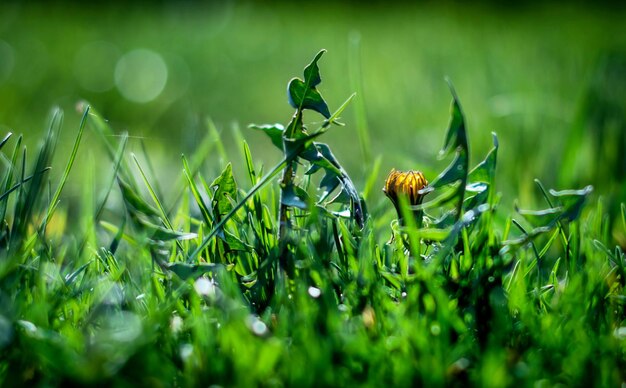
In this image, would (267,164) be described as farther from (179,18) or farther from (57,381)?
(179,18)

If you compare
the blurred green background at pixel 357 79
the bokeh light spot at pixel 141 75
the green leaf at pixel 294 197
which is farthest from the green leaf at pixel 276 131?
the bokeh light spot at pixel 141 75

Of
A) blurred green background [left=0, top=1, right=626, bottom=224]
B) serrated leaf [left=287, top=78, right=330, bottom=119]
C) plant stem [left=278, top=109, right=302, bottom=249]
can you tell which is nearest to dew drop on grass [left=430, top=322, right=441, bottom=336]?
plant stem [left=278, top=109, right=302, bottom=249]

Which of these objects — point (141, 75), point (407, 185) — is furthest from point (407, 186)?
point (141, 75)

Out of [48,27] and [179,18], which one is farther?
[179,18]

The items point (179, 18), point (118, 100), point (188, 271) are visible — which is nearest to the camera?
point (188, 271)

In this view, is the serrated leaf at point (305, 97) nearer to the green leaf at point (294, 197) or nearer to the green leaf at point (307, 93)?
the green leaf at point (307, 93)

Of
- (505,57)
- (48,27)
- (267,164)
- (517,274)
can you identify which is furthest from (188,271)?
(48,27)

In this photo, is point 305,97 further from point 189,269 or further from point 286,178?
point 189,269
